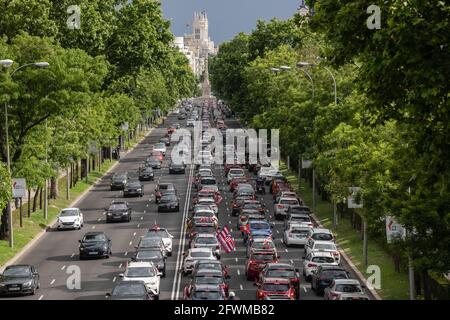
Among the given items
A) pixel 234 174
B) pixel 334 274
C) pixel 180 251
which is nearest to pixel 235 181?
pixel 234 174

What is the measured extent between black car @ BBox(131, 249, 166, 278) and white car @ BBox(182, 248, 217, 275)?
0.97 metres

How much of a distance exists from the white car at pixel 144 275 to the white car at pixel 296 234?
16.3 meters

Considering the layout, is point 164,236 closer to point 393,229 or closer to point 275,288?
point 275,288

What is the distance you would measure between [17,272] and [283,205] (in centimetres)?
2966

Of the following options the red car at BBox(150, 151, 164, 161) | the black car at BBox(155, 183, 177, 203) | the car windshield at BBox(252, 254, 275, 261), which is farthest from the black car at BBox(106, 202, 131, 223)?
the red car at BBox(150, 151, 164, 161)

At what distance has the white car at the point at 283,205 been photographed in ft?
220

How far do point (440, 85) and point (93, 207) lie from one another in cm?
5393

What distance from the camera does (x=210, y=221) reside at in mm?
56938

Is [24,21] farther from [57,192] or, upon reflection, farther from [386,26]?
[386,26]

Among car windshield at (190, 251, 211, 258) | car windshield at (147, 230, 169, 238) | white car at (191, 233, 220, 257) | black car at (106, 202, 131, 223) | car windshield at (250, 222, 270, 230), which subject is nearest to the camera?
car windshield at (190, 251, 211, 258)

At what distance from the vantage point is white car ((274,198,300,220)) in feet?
220

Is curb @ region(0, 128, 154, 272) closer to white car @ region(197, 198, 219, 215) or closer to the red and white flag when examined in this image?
white car @ region(197, 198, 219, 215)

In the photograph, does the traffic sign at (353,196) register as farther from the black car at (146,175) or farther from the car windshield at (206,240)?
the black car at (146,175)
